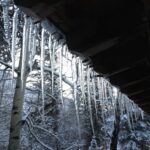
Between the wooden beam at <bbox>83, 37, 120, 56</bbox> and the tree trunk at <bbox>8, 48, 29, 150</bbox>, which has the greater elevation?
the tree trunk at <bbox>8, 48, 29, 150</bbox>

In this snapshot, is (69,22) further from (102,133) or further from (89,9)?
(102,133)

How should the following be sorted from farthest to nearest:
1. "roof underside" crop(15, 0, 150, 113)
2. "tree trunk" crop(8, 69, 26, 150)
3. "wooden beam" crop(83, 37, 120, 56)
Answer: "tree trunk" crop(8, 69, 26, 150)
"wooden beam" crop(83, 37, 120, 56)
"roof underside" crop(15, 0, 150, 113)

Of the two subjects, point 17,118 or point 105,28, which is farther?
point 17,118

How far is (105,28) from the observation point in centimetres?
187

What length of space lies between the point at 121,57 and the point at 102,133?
44.5 ft

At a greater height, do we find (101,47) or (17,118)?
(17,118)

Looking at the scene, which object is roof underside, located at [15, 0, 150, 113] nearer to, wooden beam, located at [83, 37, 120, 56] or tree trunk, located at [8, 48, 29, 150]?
wooden beam, located at [83, 37, 120, 56]

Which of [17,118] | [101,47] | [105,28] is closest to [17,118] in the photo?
[17,118]

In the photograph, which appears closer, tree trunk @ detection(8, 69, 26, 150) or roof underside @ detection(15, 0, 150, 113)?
roof underside @ detection(15, 0, 150, 113)

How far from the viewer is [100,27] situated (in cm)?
184

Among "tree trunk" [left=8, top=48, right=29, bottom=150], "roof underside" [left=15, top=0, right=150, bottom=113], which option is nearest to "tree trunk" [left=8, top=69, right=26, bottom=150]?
"tree trunk" [left=8, top=48, right=29, bottom=150]

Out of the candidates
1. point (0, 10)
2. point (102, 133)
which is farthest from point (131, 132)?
point (0, 10)

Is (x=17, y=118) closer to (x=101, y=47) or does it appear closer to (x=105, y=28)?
(x=101, y=47)

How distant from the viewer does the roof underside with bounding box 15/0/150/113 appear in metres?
1.59
